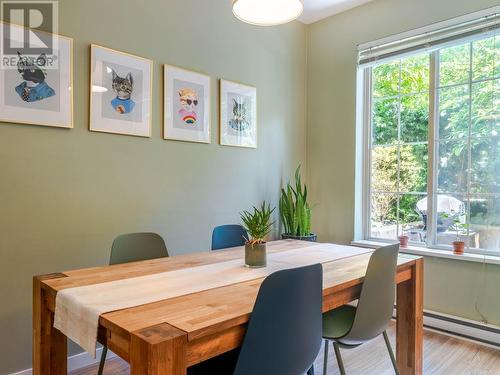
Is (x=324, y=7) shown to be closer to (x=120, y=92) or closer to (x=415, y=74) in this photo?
(x=415, y=74)

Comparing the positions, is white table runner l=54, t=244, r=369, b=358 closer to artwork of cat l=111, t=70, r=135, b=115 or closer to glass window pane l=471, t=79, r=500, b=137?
artwork of cat l=111, t=70, r=135, b=115

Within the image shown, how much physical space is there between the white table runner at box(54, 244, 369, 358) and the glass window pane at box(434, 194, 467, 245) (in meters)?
1.63

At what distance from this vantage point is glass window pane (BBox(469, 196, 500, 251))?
8.61 feet

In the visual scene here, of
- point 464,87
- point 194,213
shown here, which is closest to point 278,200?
point 194,213

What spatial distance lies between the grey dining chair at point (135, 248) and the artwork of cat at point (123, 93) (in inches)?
35.7

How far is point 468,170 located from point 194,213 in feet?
7.02

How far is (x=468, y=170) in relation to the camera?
2760 millimetres

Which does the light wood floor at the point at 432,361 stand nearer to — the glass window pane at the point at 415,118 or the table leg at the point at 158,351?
the table leg at the point at 158,351

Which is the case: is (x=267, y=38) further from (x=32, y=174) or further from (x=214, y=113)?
(x=32, y=174)

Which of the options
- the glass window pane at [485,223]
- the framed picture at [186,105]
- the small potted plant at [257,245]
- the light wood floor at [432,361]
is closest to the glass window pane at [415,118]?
the glass window pane at [485,223]

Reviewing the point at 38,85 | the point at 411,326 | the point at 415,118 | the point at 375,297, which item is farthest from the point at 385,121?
the point at 38,85

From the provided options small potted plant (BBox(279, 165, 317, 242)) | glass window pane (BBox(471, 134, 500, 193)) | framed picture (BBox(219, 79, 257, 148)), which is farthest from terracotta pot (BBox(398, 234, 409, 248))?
framed picture (BBox(219, 79, 257, 148))

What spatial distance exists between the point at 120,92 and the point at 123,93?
0.07 feet

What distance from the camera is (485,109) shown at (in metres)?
2.68
